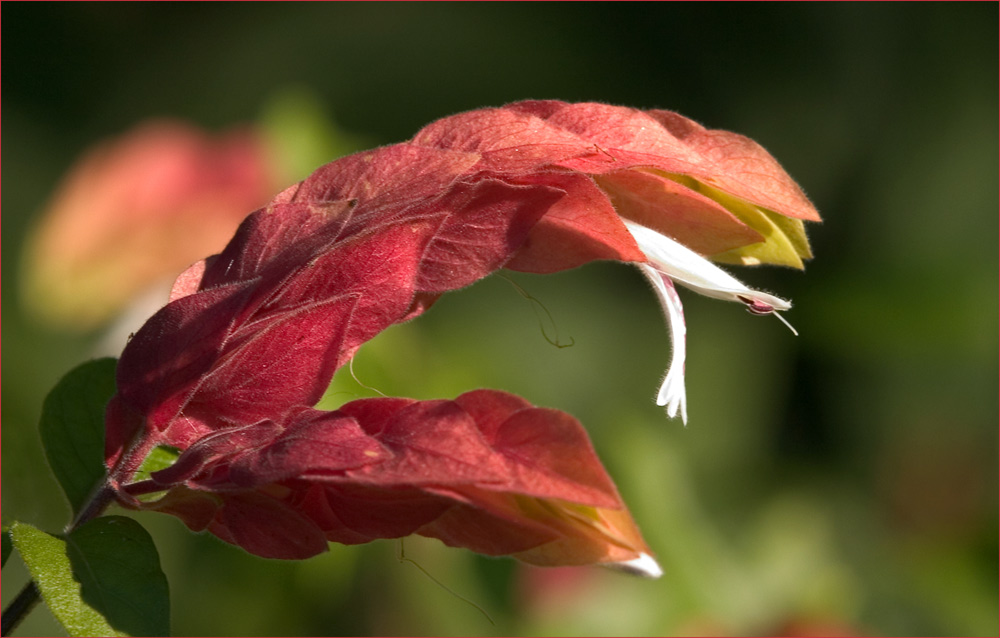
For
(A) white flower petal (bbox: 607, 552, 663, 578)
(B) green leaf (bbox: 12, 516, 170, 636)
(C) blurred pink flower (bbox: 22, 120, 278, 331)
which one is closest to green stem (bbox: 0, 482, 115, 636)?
(B) green leaf (bbox: 12, 516, 170, 636)

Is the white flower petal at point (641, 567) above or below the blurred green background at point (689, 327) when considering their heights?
above

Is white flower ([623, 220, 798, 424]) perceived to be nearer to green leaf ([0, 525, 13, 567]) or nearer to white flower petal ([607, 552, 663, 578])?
white flower petal ([607, 552, 663, 578])

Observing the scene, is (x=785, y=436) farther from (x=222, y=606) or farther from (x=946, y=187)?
(x=222, y=606)

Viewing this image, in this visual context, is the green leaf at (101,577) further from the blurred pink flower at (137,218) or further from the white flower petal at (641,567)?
the blurred pink flower at (137,218)

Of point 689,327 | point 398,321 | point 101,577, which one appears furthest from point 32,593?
point 689,327

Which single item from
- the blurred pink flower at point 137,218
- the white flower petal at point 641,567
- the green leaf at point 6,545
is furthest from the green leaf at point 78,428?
the blurred pink flower at point 137,218

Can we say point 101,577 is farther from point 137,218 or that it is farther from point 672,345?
point 137,218
